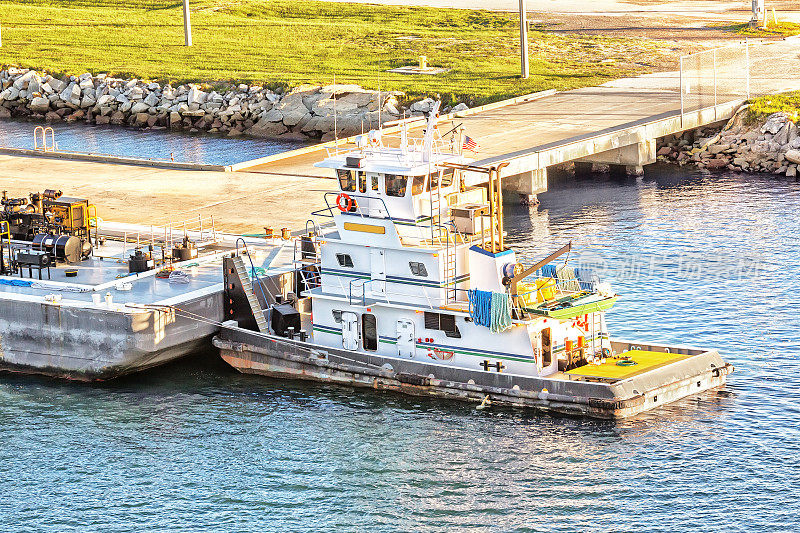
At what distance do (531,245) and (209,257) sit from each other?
40.2 ft

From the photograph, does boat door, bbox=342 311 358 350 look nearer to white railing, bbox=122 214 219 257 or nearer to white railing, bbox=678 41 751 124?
white railing, bbox=122 214 219 257

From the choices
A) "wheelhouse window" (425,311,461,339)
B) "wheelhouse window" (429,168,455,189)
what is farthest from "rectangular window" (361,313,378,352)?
"wheelhouse window" (429,168,455,189)

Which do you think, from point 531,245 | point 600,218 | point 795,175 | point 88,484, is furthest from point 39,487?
point 795,175

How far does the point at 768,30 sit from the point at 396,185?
165ft

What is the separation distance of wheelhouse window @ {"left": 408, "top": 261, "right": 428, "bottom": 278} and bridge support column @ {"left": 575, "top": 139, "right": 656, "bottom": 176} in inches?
1042

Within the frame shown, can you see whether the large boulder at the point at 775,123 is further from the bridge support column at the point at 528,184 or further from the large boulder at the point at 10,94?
the large boulder at the point at 10,94

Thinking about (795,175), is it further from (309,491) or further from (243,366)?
(309,491)

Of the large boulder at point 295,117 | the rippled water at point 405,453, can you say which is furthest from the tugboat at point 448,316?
the large boulder at point 295,117

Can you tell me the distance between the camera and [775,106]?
6494 cm

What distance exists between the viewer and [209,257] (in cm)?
4422

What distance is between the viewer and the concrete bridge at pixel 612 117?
189 feet

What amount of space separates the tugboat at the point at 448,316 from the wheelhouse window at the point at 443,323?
26 mm

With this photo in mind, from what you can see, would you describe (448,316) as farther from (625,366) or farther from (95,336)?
(95,336)

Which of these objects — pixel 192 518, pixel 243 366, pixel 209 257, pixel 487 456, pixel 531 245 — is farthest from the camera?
pixel 531 245
